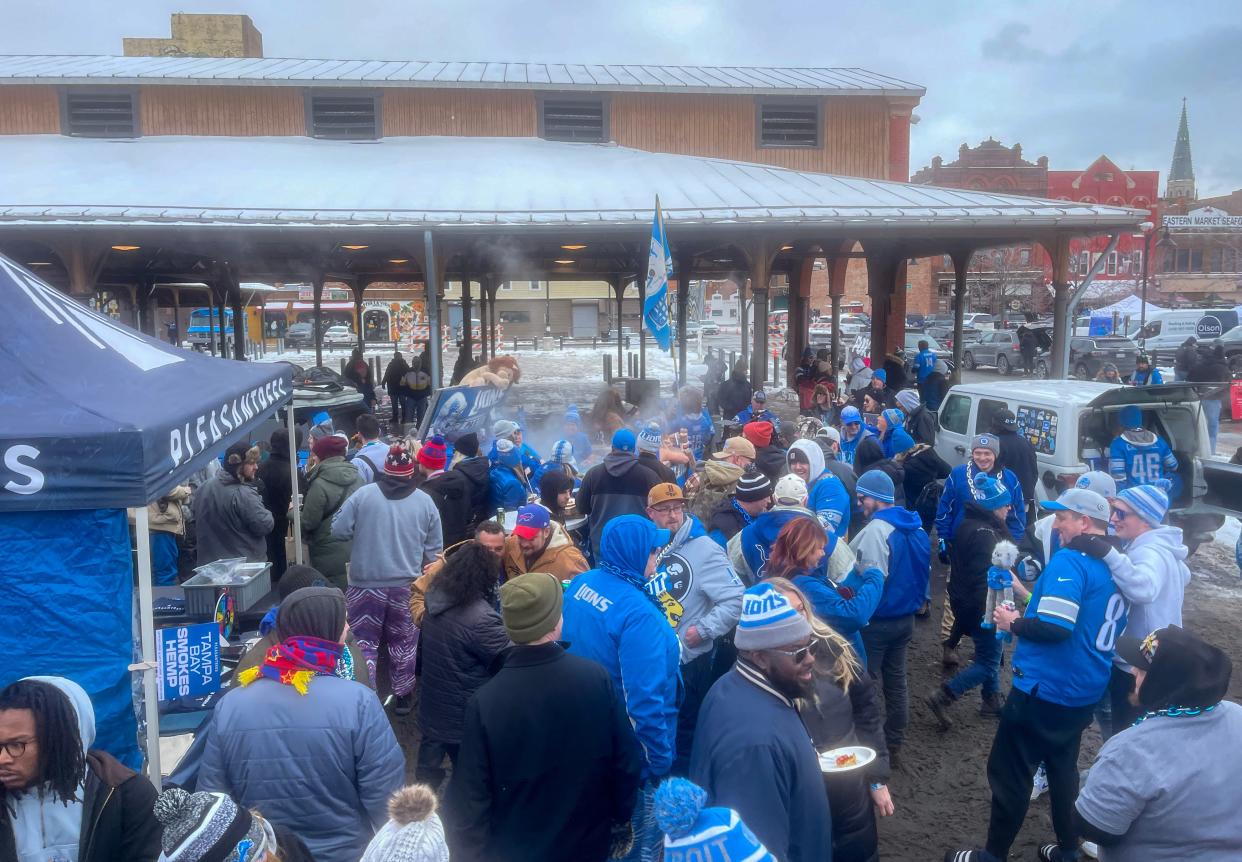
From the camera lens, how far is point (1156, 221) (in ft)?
187

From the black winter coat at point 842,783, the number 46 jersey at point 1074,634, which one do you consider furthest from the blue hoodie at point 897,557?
the black winter coat at point 842,783

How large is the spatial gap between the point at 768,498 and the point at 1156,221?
210ft

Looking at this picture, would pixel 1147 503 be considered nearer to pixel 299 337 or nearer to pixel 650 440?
pixel 650 440

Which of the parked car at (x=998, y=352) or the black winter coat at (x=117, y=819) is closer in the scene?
the black winter coat at (x=117, y=819)

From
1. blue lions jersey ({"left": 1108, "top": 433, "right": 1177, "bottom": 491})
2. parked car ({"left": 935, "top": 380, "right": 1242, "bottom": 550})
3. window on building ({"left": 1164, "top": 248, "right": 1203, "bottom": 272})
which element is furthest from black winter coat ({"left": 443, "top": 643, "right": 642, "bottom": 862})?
window on building ({"left": 1164, "top": 248, "right": 1203, "bottom": 272})

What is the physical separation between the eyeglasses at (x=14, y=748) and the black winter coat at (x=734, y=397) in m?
11.5

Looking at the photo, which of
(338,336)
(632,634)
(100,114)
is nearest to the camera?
(632,634)

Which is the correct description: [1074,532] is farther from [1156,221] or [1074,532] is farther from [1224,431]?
[1156,221]

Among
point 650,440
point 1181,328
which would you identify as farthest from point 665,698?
point 1181,328

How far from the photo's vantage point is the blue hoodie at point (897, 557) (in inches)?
185

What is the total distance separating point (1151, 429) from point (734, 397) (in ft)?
20.4

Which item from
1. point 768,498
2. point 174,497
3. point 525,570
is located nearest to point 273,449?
point 174,497

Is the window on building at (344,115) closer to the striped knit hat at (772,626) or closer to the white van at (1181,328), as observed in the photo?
the striped knit hat at (772,626)

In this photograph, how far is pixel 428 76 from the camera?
60.0 ft
